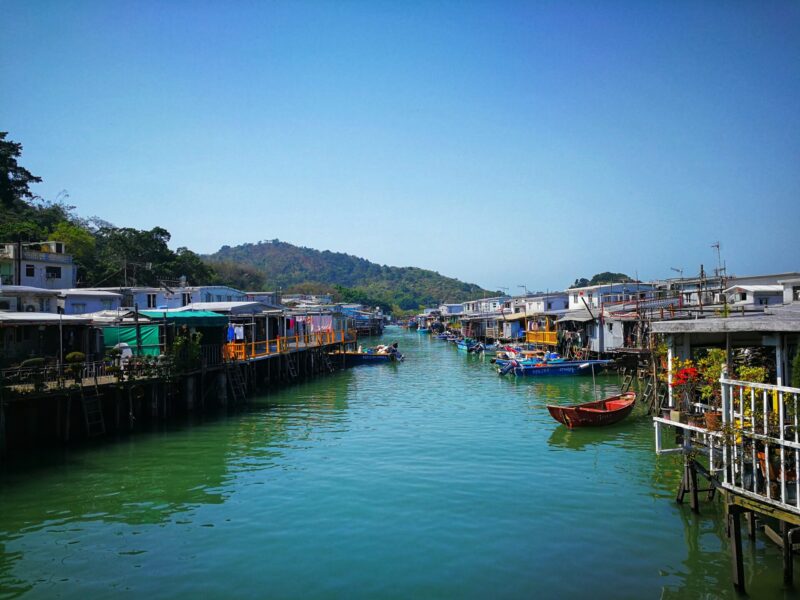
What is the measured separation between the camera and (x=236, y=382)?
3434 centimetres

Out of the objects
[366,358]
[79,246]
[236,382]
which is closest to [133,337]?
[236,382]

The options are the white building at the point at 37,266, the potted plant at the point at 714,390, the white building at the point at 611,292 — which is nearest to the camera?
the potted plant at the point at 714,390

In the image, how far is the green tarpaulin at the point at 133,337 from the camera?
29.3 meters

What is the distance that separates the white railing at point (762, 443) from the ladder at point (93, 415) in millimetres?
21253

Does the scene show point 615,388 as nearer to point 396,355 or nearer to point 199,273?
point 396,355

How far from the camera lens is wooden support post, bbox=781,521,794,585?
31.3 ft

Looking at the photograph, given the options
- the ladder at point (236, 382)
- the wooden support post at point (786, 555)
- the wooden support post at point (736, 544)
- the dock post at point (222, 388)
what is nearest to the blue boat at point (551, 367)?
the ladder at point (236, 382)

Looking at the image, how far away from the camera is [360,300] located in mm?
163000

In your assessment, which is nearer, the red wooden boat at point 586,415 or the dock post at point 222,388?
the red wooden boat at point 586,415

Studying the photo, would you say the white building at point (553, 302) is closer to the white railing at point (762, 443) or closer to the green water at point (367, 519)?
the green water at point (367, 519)

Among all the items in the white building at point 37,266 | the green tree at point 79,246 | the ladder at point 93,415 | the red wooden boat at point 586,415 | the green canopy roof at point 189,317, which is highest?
the green tree at point 79,246

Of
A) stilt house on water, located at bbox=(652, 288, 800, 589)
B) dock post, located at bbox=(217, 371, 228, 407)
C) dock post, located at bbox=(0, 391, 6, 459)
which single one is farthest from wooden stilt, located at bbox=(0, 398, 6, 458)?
stilt house on water, located at bbox=(652, 288, 800, 589)

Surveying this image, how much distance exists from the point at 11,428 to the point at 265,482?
1034cm

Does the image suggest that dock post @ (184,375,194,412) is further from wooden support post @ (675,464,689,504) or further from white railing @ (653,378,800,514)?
white railing @ (653,378,800,514)
